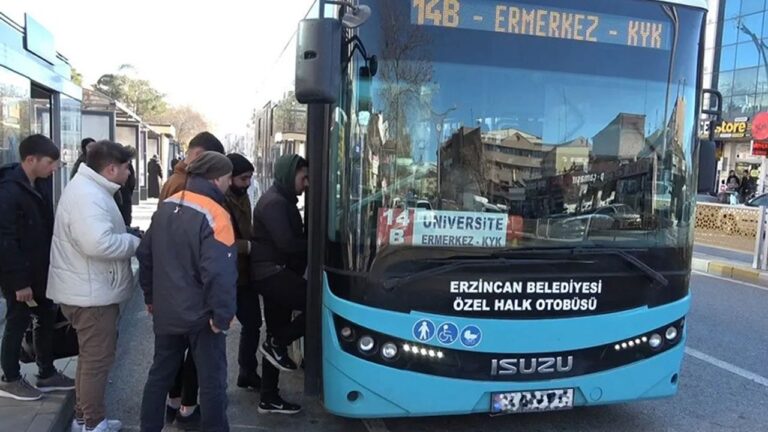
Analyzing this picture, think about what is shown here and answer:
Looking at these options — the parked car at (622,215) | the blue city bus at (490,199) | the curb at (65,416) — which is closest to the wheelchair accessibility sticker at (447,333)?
the blue city bus at (490,199)

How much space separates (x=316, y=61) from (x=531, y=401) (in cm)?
217

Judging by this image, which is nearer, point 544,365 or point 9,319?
point 544,365

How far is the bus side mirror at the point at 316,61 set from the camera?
3.03 metres

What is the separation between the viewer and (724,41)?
33.6 metres

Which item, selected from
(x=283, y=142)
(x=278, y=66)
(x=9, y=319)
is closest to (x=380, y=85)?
(x=283, y=142)

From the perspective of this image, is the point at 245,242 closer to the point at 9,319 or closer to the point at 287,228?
the point at 287,228

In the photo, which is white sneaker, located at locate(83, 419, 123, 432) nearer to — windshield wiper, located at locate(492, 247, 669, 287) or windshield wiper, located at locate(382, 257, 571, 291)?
windshield wiper, located at locate(382, 257, 571, 291)

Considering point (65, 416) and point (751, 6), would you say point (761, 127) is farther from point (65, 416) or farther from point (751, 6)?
point (65, 416)

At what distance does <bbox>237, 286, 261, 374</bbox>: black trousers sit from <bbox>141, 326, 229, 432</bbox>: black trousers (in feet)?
2.64

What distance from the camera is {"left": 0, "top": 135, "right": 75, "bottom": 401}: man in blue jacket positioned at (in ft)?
11.6

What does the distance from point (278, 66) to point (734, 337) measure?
18.5ft

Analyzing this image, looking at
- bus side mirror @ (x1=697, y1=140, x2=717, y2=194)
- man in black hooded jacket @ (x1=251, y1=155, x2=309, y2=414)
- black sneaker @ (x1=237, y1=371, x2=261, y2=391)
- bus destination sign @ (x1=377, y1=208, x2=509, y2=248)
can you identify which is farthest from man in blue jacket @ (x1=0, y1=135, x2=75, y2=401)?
bus side mirror @ (x1=697, y1=140, x2=717, y2=194)

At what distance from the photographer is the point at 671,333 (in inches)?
147

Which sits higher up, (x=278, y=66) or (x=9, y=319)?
(x=278, y=66)
